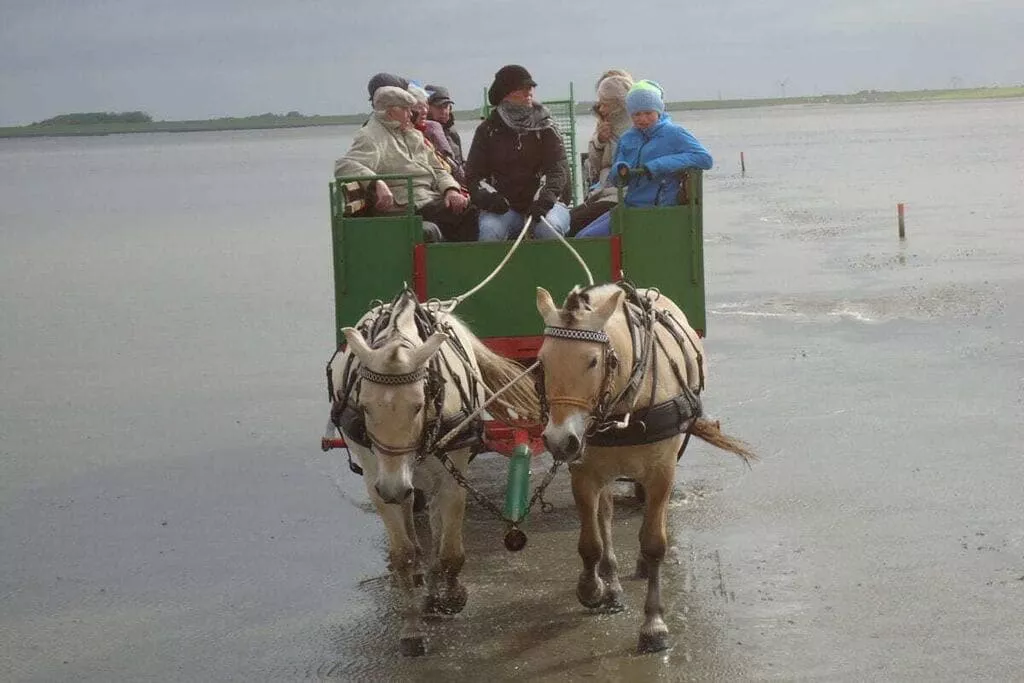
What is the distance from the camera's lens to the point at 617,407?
24.5 ft

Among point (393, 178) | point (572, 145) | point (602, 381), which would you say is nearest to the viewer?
point (602, 381)

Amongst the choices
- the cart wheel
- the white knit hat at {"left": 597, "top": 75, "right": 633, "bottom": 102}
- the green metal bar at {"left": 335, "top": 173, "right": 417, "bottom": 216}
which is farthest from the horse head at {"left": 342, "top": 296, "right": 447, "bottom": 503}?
the white knit hat at {"left": 597, "top": 75, "right": 633, "bottom": 102}

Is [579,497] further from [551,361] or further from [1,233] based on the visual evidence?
[1,233]

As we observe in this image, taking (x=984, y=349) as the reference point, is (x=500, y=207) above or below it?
above

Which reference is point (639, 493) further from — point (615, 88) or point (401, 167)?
point (615, 88)

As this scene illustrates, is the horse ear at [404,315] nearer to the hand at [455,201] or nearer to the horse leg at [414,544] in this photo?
the horse leg at [414,544]

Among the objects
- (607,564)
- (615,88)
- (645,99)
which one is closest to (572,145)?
(615,88)

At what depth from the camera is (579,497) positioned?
805cm

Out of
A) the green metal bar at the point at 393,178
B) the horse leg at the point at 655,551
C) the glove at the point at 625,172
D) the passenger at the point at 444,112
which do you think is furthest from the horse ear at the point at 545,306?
the passenger at the point at 444,112

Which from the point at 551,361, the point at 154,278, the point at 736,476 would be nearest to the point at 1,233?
the point at 154,278

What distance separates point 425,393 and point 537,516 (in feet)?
11.4

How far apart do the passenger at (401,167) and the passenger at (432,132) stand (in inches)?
42.8

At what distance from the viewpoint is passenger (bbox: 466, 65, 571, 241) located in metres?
10.1

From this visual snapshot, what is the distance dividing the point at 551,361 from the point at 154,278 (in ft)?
73.1
